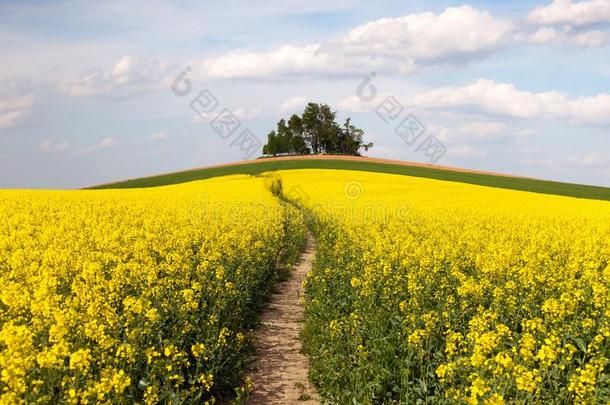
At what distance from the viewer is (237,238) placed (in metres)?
14.5

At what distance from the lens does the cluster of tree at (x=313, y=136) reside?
10681 cm

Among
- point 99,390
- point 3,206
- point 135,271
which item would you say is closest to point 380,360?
point 99,390

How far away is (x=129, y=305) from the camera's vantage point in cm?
668

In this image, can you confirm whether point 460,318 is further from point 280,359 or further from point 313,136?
point 313,136

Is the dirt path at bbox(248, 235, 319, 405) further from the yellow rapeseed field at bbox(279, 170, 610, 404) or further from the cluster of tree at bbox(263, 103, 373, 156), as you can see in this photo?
the cluster of tree at bbox(263, 103, 373, 156)

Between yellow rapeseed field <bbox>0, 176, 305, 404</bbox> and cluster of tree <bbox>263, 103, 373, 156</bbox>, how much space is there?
8867 centimetres

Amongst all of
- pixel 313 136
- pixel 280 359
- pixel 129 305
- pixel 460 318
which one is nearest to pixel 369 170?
pixel 313 136

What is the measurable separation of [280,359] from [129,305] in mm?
3746

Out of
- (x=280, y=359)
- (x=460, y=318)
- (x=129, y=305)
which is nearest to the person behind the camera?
(x=129, y=305)

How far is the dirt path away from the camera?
25.8ft

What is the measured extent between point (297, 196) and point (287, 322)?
29.1 meters

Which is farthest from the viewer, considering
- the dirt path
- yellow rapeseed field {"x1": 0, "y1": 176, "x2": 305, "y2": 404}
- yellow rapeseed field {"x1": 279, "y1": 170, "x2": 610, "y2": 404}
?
the dirt path

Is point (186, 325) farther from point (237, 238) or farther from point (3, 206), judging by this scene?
point (3, 206)

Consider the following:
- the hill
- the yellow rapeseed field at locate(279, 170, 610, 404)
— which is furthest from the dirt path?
the hill
